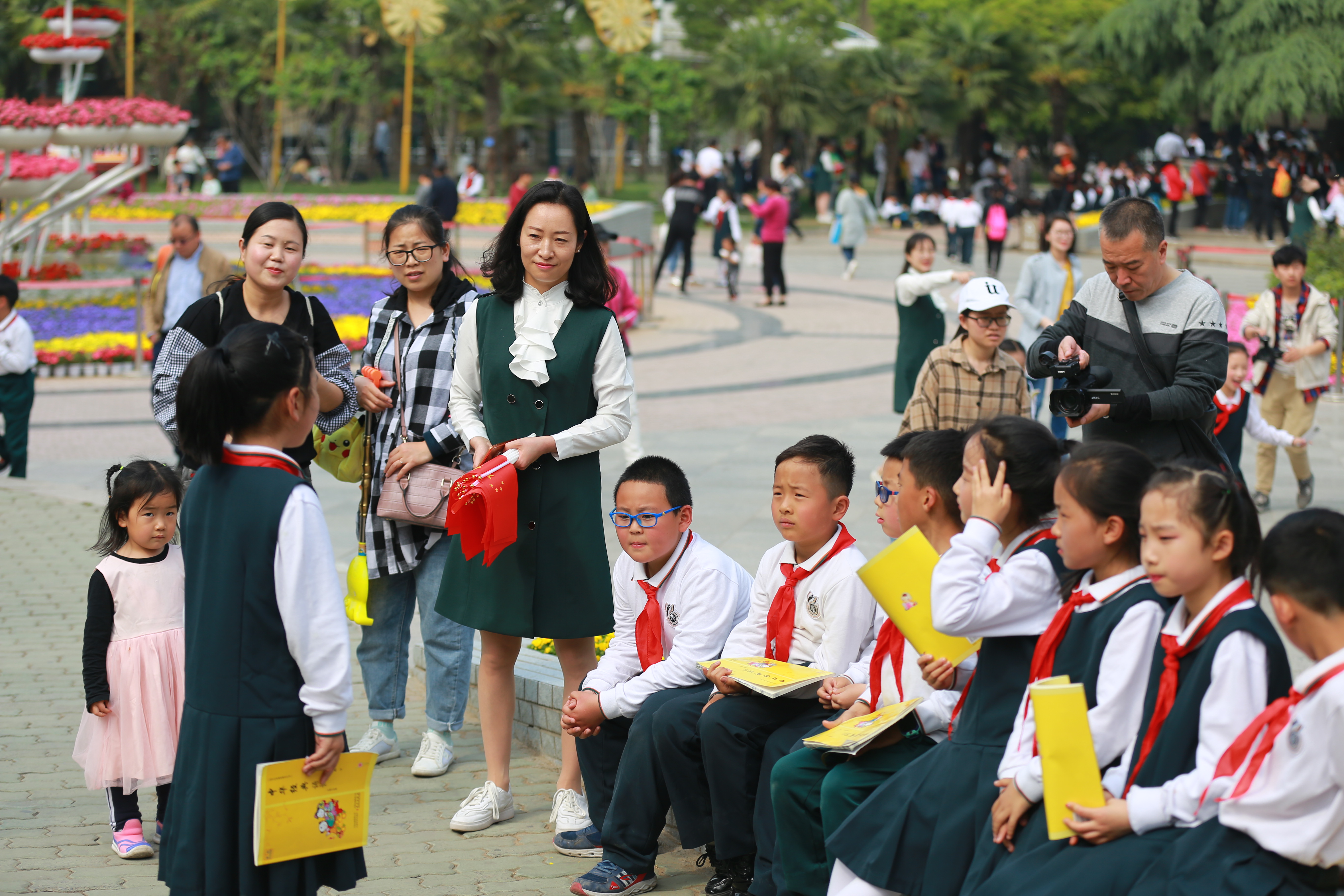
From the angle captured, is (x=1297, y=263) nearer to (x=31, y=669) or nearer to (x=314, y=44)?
(x=31, y=669)

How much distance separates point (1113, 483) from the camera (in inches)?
116

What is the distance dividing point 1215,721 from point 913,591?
2.71 feet

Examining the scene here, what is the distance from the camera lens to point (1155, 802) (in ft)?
8.87

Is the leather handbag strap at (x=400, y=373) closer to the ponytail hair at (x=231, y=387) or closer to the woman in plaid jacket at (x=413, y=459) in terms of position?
the woman in plaid jacket at (x=413, y=459)

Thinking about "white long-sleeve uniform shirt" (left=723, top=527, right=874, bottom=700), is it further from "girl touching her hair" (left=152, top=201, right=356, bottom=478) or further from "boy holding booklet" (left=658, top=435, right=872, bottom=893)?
"girl touching her hair" (left=152, top=201, right=356, bottom=478)

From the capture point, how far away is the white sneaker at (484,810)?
4344 mm

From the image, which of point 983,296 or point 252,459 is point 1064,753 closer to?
point 252,459

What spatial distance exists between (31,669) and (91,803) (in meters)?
1.62

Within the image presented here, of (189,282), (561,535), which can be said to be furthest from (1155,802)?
(189,282)

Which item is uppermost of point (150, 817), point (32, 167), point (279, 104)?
point (279, 104)

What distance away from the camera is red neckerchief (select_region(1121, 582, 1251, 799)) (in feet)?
8.95

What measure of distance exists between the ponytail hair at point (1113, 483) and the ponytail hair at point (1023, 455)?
0.63ft

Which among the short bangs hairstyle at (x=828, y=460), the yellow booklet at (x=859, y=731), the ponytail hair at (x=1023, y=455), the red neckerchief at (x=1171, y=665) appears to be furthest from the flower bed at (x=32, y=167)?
the red neckerchief at (x=1171, y=665)

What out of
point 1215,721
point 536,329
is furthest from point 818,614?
point 1215,721
